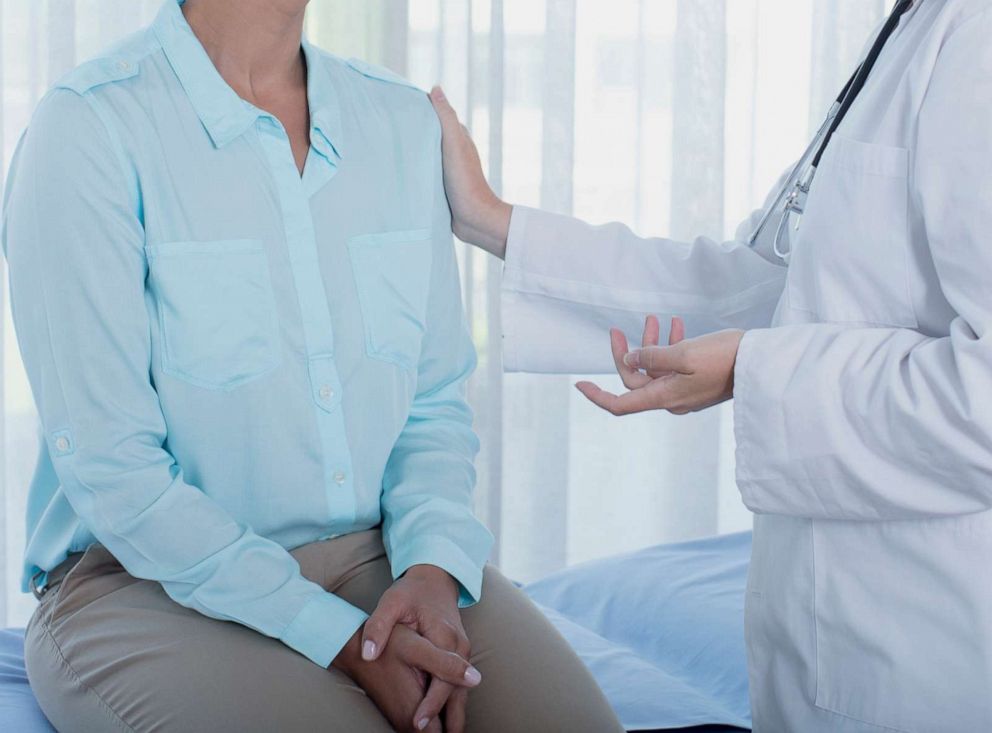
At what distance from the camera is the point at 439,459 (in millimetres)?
1396

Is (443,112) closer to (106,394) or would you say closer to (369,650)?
(106,394)

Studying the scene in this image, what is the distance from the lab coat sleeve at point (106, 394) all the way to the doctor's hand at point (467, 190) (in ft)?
1.45

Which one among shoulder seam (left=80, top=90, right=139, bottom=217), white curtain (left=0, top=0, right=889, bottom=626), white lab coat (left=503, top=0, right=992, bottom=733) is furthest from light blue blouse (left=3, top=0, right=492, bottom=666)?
white curtain (left=0, top=0, right=889, bottom=626)

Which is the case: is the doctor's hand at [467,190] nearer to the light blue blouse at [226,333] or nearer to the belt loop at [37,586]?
the light blue blouse at [226,333]

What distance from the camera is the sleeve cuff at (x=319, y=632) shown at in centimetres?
115

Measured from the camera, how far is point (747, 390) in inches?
43.6

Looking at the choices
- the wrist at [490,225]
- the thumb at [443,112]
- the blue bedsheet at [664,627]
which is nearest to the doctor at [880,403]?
the blue bedsheet at [664,627]

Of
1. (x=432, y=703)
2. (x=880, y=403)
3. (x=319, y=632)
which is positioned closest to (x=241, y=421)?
(x=319, y=632)

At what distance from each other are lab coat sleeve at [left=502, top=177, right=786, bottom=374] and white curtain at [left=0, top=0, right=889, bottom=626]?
1094mm

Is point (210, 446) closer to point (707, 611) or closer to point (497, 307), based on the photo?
point (707, 611)

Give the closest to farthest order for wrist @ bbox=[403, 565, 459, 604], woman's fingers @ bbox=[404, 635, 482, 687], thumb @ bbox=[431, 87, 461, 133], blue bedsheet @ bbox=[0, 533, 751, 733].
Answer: woman's fingers @ bbox=[404, 635, 482, 687] < wrist @ bbox=[403, 565, 459, 604] < blue bedsheet @ bbox=[0, 533, 751, 733] < thumb @ bbox=[431, 87, 461, 133]

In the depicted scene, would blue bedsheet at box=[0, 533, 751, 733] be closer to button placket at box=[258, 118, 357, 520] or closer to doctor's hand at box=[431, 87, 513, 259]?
button placket at box=[258, 118, 357, 520]

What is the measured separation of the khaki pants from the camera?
3.47 ft

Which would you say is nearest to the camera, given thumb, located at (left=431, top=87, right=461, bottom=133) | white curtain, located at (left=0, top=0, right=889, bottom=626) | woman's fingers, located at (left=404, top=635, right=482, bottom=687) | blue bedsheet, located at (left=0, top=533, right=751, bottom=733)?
woman's fingers, located at (left=404, top=635, right=482, bottom=687)
